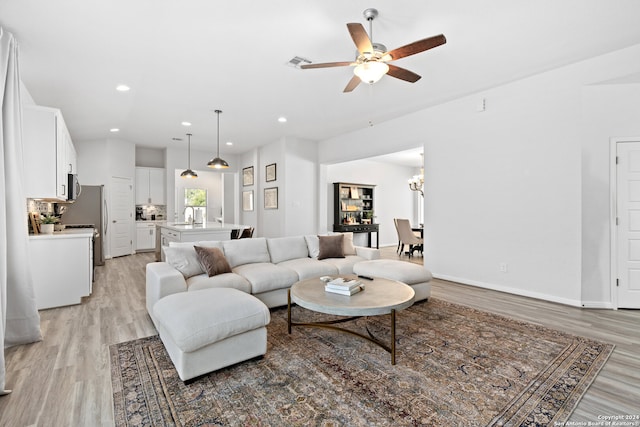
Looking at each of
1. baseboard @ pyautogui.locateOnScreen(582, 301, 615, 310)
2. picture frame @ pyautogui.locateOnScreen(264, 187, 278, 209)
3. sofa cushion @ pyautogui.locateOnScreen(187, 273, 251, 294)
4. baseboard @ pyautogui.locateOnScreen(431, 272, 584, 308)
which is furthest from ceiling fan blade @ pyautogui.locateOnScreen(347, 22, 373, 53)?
picture frame @ pyautogui.locateOnScreen(264, 187, 278, 209)

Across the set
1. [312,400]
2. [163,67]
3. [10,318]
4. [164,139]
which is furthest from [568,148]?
[164,139]

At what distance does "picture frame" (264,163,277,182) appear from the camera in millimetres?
7637

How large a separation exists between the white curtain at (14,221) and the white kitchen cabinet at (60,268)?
36.3 inches

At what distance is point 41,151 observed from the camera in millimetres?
3492

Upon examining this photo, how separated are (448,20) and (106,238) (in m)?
7.82

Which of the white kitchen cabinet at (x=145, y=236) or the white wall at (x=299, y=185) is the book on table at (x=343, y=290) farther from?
the white kitchen cabinet at (x=145, y=236)

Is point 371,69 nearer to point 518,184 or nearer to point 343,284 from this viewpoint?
point 343,284

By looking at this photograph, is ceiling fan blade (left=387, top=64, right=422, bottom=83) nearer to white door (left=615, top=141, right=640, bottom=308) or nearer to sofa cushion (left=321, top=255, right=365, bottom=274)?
sofa cushion (left=321, top=255, right=365, bottom=274)

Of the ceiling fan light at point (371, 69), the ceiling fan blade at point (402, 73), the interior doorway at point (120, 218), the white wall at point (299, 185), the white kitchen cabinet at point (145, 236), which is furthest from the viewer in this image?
the white kitchen cabinet at point (145, 236)

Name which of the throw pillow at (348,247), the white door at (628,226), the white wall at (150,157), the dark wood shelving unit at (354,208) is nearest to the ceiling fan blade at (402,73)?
the throw pillow at (348,247)

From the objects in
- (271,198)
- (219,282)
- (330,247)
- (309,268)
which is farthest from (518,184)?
(271,198)

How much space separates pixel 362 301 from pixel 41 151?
383cm

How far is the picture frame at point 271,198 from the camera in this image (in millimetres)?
7547

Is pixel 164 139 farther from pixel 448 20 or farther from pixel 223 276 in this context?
pixel 448 20
